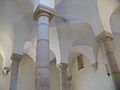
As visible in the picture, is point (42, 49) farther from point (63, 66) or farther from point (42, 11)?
point (63, 66)

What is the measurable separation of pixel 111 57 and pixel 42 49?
3094mm

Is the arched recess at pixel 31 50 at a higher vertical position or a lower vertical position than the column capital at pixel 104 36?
higher

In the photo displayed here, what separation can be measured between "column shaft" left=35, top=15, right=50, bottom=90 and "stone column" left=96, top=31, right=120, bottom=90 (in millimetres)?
2841

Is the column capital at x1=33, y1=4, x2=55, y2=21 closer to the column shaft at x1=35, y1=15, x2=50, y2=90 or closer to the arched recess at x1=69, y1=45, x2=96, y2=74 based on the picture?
the column shaft at x1=35, y1=15, x2=50, y2=90

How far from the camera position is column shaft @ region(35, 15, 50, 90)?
4202 mm

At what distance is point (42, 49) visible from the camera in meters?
4.62

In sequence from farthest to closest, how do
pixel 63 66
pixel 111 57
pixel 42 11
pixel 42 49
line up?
pixel 63 66 < pixel 111 57 < pixel 42 11 < pixel 42 49

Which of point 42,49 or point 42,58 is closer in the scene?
point 42,58

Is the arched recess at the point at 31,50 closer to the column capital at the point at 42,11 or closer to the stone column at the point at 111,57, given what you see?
the stone column at the point at 111,57

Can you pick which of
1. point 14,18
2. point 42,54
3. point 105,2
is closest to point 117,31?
point 105,2

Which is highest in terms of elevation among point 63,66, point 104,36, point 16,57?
point 104,36

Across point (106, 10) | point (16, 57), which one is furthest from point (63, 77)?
point (106, 10)

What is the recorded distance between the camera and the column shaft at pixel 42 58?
4.20m

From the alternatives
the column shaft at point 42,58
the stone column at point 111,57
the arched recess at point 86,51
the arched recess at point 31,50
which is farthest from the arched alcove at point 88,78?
the column shaft at point 42,58
